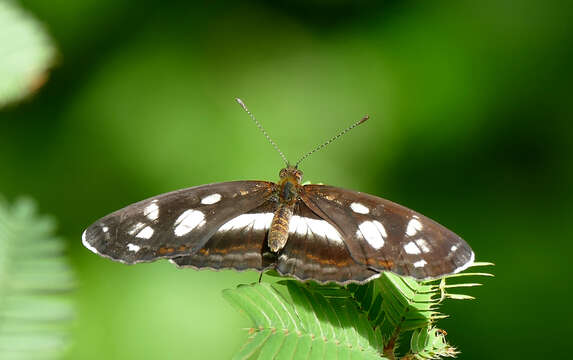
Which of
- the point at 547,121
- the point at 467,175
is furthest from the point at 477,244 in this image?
the point at 547,121

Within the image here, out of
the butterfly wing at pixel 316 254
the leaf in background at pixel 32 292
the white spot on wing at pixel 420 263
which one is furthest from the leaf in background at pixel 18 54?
the white spot on wing at pixel 420 263

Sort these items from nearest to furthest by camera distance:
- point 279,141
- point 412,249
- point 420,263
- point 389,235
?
point 420,263, point 412,249, point 389,235, point 279,141

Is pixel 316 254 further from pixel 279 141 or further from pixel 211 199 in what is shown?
pixel 279 141

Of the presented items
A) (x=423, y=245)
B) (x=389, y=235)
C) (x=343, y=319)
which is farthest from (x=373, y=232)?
(x=343, y=319)

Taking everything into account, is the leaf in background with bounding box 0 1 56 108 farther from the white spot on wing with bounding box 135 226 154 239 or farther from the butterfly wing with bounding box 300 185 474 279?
the white spot on wing with bounding box 135 226 154 239

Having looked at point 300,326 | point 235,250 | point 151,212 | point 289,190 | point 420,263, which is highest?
point 289,190

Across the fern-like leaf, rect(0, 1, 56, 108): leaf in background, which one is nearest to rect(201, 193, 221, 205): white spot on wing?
the fern-like leaf

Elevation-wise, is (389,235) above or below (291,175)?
below
